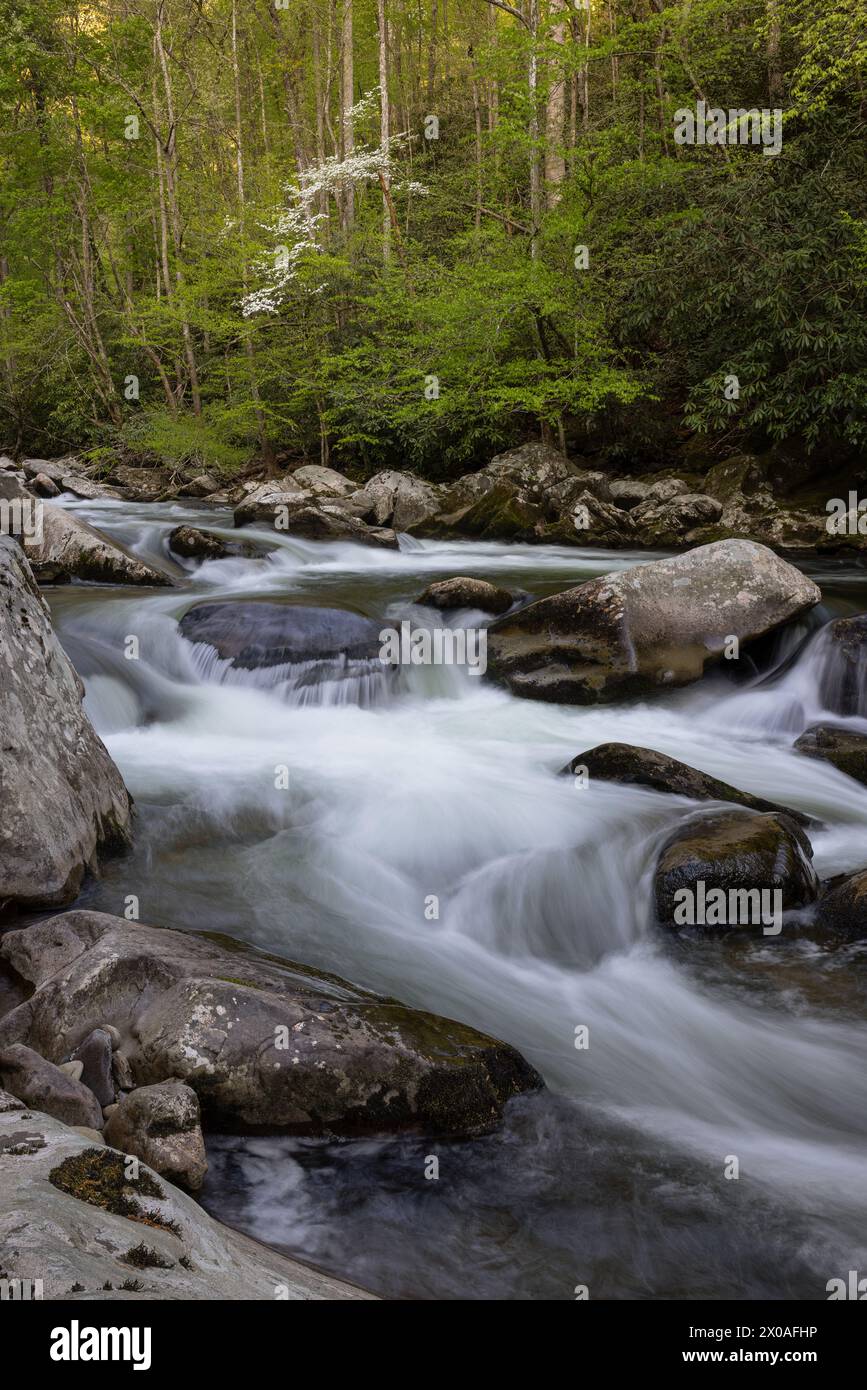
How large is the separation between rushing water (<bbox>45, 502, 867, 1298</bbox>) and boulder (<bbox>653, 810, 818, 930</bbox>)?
205 millimetres

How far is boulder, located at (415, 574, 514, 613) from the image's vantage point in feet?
32.1

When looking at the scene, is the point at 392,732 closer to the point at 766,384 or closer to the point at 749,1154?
the point at 749,1154

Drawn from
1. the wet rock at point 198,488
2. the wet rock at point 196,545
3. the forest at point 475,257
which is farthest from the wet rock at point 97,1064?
the wet rock at point 198,488

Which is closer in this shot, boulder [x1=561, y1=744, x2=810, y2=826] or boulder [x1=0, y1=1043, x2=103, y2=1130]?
boulder [x1=0, y1=1043, x2=103, y2=1130]

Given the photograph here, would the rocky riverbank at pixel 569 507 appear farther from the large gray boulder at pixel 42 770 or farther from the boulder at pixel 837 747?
the large gray boulder at pixel 42 770

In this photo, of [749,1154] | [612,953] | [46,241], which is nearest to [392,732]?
[612,953]

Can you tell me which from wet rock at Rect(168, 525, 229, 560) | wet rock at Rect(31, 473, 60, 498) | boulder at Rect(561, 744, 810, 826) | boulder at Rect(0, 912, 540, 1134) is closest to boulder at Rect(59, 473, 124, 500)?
wet rock at Rect(31, 473, 60, 498)

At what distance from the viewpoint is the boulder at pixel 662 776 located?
20.3 ft

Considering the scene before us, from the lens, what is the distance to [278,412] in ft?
A: 66.3

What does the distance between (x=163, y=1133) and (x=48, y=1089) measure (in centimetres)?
40

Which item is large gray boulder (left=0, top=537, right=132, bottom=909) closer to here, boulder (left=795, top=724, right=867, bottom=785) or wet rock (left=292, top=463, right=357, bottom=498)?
boulder (left=795, top=724, right=867, bottom=785)

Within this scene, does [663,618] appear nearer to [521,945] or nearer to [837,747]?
[837,747]

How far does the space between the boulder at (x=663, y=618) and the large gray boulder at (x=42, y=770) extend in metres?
4.30

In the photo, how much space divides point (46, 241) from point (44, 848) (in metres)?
24.1
